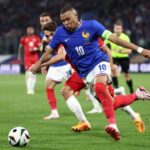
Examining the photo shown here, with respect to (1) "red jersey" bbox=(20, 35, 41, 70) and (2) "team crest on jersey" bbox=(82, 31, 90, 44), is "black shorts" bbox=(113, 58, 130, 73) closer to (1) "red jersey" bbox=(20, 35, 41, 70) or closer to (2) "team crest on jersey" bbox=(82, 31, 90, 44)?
(1) "red jersey" bbox=(20, 35, 41, 70)

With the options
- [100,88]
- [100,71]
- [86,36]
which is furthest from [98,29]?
[100,88]

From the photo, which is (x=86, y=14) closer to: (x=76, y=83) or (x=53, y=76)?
(x=53, y=76)

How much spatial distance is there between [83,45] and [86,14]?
34591 millimetres

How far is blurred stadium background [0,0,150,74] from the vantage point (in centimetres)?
4306

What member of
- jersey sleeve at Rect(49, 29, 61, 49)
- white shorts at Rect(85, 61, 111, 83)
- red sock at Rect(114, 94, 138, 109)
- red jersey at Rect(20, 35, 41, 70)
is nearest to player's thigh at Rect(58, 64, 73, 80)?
jersey sleeve at Rect(49, 29, 61, 49)

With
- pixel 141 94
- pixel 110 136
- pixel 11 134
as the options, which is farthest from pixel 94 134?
pixel 11 134

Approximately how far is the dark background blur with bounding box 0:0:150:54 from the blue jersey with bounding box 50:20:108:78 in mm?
32648

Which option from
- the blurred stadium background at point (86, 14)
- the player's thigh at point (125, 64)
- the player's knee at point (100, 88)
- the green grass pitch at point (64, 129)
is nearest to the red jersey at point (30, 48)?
the player's thigh at point (125, 64)

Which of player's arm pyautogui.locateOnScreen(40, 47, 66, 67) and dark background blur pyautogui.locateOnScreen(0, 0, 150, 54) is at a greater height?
dark background blur pyautogui.locateOnScreen(0, 0, 150, 54)

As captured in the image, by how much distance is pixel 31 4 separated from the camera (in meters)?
44.6

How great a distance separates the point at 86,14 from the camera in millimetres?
43906

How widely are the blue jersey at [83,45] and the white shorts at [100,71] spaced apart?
6 cm

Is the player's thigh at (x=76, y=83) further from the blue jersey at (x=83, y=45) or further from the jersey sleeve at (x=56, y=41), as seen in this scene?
the jersey sleeve at (x=56, y=41)

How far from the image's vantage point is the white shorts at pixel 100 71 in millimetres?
9477
